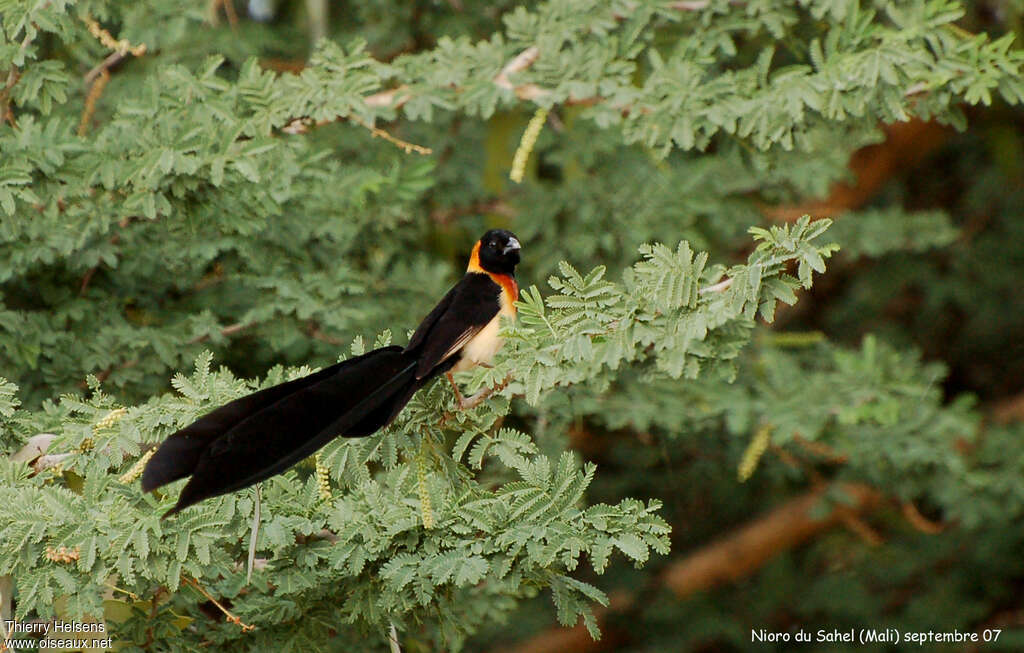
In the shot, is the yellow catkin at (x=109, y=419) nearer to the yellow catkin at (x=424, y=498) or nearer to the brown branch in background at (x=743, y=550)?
the yellow catkin at (x=424, y=498)

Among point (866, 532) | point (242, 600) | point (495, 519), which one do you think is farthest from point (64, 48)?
point (866, 532)

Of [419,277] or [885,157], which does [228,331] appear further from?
[885,157]

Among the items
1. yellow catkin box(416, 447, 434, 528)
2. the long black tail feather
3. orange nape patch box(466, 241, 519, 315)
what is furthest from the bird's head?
yellow catkin box(416, 447, 434, 528)

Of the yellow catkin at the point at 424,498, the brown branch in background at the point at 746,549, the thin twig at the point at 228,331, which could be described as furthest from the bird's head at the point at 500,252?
the brown branch in background at the point at 746,549

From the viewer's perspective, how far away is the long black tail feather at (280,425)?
5.08 ft

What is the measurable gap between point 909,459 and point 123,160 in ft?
8.20

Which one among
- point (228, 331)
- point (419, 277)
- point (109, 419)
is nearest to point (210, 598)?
point (109, 419)

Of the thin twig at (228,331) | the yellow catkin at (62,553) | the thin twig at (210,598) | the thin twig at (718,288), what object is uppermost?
the thin twig at (718,288)

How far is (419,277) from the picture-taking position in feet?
10.2

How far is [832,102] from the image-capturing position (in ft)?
8.03

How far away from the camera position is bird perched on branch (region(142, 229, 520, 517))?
155 cm

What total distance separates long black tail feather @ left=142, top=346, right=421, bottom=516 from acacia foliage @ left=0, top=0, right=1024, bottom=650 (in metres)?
0.10

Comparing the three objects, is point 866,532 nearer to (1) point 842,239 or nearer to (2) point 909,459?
(2) point 909,459

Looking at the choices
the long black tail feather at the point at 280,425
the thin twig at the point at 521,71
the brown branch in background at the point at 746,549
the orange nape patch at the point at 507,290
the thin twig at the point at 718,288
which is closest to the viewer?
the long black tail feather at the point at 280,425
